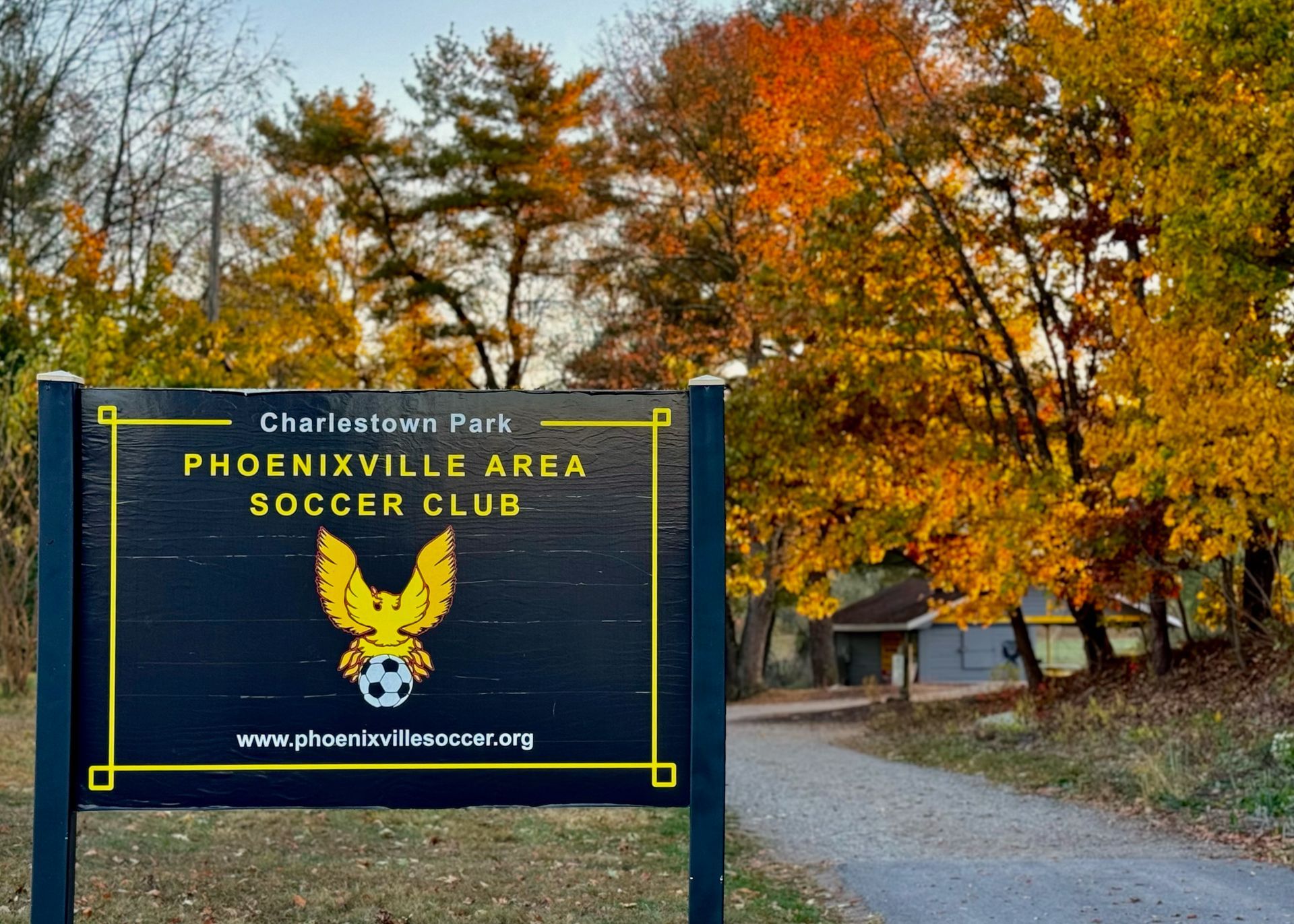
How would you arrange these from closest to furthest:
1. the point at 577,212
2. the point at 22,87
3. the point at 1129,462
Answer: the point at 1129,462 < the point at 22,87 < the point at 577,212

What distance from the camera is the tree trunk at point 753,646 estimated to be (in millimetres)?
39031

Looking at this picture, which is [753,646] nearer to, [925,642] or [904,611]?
[904,611]

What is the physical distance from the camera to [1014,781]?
15516mm

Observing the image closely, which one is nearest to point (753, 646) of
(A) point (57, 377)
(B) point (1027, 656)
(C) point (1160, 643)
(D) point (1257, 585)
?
(B) point (1027, 656)

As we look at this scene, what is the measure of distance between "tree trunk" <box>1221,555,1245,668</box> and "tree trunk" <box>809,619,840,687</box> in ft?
81.0

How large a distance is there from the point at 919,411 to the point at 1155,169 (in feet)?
24.2

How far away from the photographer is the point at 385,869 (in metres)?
8.81

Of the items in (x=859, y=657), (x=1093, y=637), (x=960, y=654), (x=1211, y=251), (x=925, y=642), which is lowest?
(x=859, y=657)

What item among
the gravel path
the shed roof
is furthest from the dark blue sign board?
the shed roof

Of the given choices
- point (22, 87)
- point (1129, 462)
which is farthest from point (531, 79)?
point (1129, 462)

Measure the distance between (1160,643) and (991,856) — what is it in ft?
36.5

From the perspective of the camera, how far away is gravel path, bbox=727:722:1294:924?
8156 mm

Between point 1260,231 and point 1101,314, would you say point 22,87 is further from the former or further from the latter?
point 1260,231

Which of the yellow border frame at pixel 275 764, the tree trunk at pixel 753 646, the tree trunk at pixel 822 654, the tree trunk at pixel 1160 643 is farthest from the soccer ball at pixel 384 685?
the tree trunk at pixel 822 654
